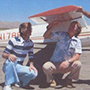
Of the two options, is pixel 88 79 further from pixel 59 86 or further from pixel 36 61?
pixel 36 61

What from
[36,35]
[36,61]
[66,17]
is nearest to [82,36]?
[36,35]

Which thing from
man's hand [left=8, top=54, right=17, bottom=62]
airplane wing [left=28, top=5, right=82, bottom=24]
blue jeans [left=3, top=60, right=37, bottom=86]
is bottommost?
blue jeans [left=3, top=60, right=37, bottom=86]

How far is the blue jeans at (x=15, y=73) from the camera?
8.89ft

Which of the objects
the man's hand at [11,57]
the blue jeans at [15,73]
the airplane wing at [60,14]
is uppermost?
the airplane wing at [60,14]

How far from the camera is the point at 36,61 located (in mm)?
4191

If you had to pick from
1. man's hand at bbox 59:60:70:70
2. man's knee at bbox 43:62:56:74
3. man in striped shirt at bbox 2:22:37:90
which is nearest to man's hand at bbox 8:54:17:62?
man in striped shirt at bbox 2:22:37:90

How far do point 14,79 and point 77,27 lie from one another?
1220mm

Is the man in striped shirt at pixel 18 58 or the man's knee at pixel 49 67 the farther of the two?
the man's knee at pixel 49 67

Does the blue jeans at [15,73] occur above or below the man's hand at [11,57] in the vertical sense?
below

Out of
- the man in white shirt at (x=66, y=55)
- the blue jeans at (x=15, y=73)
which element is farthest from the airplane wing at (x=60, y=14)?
the blue jeans at (x=15, y=73)

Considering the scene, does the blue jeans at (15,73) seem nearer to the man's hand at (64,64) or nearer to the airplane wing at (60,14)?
the man's hand at (64,64)

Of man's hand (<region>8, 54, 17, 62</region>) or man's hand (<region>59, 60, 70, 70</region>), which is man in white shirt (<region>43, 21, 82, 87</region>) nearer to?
man's hand (<region>59, 60, 70, 70</region>)

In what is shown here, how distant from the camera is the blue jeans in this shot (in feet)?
8.89

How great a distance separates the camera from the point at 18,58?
2.90 metres
